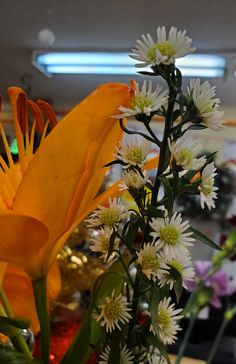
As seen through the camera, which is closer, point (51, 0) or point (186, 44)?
point (186, 44)

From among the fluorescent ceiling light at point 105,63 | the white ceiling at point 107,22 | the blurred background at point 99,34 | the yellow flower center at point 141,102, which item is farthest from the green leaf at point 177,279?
the fluorescent ceiling light at point 105,63

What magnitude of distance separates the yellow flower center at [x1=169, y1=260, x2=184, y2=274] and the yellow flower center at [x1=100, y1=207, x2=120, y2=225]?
48 mm

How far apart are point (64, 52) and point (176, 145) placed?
218 cm

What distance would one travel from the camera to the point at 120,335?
0.32m

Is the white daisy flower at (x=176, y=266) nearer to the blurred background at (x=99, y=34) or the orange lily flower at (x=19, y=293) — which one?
the orange lily flower at (x=19, y=293)

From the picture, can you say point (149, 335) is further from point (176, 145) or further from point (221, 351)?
point (221, 351)

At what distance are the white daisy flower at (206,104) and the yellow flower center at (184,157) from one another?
0.07 ft

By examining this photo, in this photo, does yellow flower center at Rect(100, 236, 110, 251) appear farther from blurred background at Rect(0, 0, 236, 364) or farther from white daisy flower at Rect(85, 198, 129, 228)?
blurred background at Rect(0, 0, 236, 364)

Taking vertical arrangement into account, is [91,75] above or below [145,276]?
above

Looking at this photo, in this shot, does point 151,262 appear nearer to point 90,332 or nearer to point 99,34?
point 90,332

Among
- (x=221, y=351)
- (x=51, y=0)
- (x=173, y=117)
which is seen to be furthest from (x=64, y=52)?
(x=173, y=117)

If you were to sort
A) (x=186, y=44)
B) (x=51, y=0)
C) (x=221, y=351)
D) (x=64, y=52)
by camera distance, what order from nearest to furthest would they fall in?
(x=186, y=44), (x=51, y=0), (x=64, y=52), (x=221, y=351)

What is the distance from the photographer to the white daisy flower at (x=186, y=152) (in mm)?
286

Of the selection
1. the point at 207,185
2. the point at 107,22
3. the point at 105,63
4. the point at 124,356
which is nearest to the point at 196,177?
the point at 207,185
